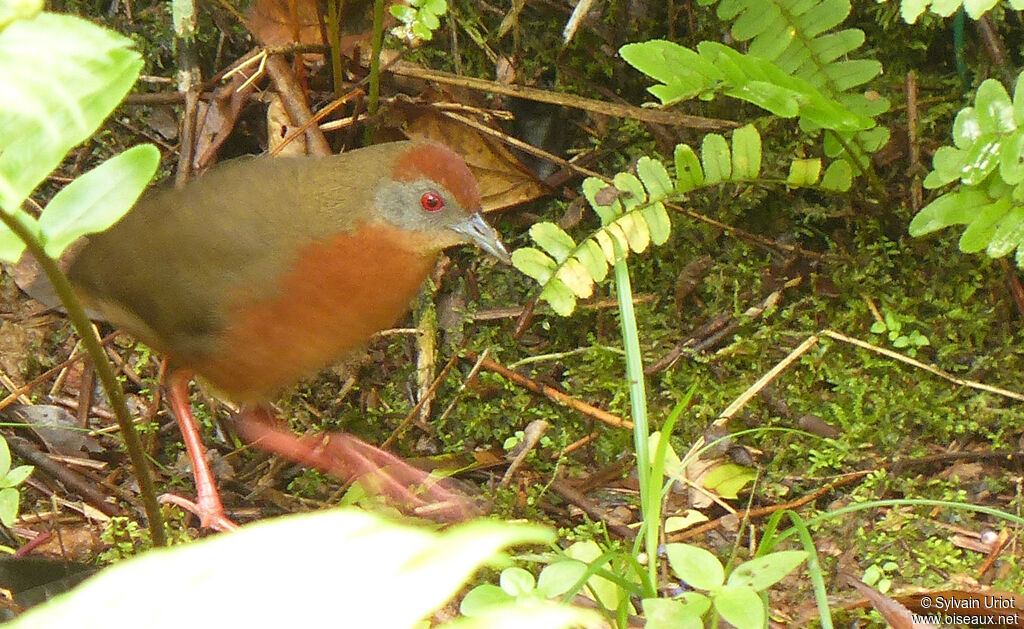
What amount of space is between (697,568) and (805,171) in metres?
1.52

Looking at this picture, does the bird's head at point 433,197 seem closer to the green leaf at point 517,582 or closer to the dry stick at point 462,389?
the dry stick at point 462,389

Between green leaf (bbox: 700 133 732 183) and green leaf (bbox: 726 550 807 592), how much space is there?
4.52ft

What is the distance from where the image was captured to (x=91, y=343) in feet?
4.93

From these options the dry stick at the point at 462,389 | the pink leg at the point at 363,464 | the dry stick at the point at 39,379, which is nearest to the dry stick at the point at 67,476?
the dry stick at the point at 39,379

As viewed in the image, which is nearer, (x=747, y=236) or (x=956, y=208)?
(x=956, y=208)

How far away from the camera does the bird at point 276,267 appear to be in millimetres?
3018

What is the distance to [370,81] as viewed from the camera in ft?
11.2

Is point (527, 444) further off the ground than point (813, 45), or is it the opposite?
point (813, 45)

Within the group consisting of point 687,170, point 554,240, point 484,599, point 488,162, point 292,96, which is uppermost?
point 292,96

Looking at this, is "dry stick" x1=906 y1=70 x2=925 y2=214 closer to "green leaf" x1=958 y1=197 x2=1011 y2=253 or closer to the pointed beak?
"green leaf" x1=958 y1=197 x2=1011 y2=253

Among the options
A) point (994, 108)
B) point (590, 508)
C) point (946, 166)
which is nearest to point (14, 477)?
point (590, 508)

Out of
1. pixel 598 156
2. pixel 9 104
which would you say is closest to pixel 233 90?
pixel 598 156

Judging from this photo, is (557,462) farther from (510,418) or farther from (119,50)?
(119,50)

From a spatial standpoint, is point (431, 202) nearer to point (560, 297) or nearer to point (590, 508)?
point (560, 297)
